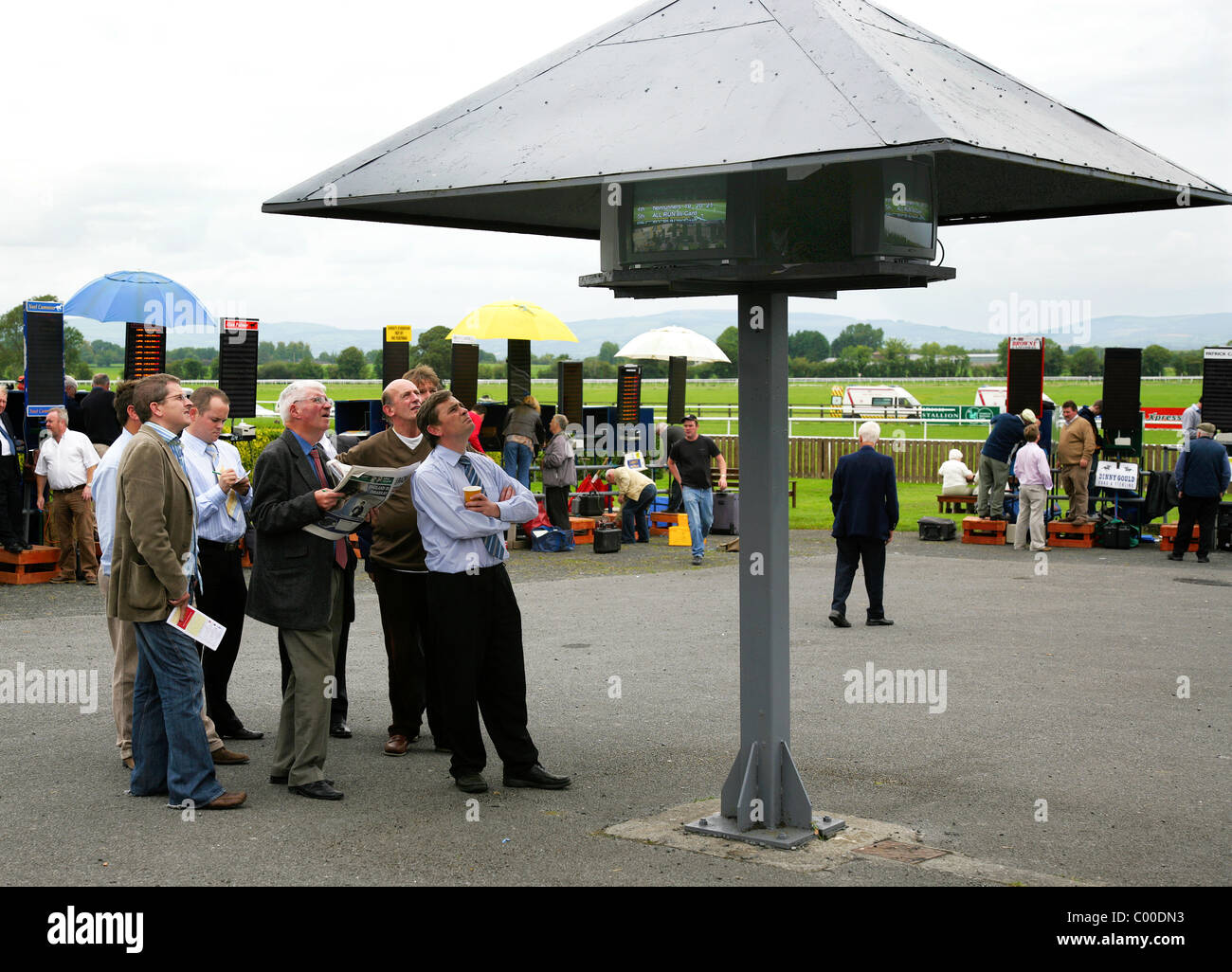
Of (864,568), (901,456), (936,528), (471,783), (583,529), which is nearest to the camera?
(471,783)

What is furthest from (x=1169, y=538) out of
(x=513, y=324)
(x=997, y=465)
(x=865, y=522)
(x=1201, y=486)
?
(x=513, y=324)

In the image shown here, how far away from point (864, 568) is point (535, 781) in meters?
6.65

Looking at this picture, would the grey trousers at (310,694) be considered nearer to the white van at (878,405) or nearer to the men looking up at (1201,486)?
the men looking up at (1201,486)

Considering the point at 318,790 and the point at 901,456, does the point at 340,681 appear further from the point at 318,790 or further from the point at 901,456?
the point at 901,456

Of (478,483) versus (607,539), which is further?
(607,539)

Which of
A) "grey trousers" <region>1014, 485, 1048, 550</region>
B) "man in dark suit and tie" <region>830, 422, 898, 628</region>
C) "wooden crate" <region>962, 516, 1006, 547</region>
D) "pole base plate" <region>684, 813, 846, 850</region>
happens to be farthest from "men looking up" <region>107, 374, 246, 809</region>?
"wooden crate" <region>962, 516, 1006, 547</region>

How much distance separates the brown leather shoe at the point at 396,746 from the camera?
25.7ft

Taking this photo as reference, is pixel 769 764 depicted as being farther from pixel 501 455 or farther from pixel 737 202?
pixel 501 455

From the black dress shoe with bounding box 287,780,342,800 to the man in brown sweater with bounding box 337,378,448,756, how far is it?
37.1 inches

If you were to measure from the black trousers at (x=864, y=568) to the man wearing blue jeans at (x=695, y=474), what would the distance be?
4.59 metres

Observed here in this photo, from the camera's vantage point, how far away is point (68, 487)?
15188 mm

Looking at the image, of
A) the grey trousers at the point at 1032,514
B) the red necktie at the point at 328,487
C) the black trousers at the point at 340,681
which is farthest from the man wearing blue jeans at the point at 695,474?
the red necktie at the point at 328,487

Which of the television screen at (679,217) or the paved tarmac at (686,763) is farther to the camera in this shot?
the paved tarmac at (686,763)

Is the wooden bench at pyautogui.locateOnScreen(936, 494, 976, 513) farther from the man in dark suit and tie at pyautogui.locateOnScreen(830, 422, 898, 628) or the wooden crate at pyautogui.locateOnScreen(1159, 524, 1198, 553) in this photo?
the man in dark suit and tie at pyautogui.locateOnScreen(830, 422, 898, 628)
